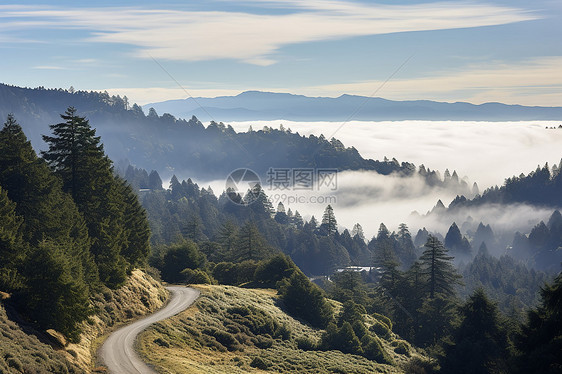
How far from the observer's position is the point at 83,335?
38.8 m

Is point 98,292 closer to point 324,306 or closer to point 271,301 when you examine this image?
point 271,301

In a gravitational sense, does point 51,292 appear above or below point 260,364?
above

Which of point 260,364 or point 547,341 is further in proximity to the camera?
point 260,364

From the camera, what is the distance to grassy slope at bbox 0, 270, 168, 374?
28.0m

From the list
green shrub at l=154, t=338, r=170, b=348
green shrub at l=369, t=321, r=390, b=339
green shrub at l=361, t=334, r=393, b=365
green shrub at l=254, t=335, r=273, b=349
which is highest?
green shrub at l=154, t=338, r=170, b=348

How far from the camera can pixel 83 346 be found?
36.9 m

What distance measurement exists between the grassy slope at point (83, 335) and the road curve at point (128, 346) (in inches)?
37.6

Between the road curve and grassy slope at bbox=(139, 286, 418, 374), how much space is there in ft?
2.70

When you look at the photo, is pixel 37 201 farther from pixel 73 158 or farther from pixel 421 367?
pixel 421 367

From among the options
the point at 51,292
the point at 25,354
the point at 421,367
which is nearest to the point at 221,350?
the point at 51,292

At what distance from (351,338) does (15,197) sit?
35.1 metres

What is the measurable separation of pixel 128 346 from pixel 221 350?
9675mm

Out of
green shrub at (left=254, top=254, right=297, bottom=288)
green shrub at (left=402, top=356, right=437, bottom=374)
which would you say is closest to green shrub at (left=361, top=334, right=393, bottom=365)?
green shrub at (left=402, top=356, right=437, bottom=374)

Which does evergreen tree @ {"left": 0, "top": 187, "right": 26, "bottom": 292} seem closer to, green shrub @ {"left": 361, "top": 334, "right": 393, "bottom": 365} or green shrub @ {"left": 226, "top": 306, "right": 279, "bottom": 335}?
green shrub @ {"left": 226, "top": 306, "right": 279, "bottom": 335}
